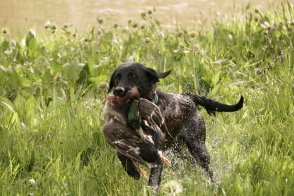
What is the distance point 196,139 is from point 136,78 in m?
0.80

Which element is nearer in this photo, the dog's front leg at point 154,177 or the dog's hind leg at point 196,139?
the dog's front leg at point 154,177

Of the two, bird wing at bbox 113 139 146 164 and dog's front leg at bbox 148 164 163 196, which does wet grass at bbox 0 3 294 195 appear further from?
bird wing at bbox 113 139 146 164

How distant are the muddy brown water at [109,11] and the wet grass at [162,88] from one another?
708mm

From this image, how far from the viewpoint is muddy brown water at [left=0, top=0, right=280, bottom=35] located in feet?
30.2

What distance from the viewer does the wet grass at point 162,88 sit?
423 centimetres

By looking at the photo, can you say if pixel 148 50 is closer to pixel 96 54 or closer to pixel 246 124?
pixel 96 54

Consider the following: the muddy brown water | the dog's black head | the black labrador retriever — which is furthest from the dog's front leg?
the muddy brown water

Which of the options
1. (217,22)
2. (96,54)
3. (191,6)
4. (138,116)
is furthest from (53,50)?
(138,116)

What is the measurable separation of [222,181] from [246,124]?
123 centimetres

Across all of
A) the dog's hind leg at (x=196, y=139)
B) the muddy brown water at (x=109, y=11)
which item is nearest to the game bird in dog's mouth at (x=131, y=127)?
the dog's hind leg at (x=196, y=139)

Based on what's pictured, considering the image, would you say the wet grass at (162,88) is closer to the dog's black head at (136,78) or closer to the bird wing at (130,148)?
the bird wing at (130,148)

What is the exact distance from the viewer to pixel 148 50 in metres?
7.38

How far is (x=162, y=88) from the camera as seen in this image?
6.16 metres

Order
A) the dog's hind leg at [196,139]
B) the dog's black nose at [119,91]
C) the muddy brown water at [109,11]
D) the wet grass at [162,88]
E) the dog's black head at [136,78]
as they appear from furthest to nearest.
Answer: the muddy brown water at [109,11] < the dog's hind leg at [196,139] < the wet grass at [162,88] < the dog's black head at [136,78] < the dog's black nose at [119,91]
